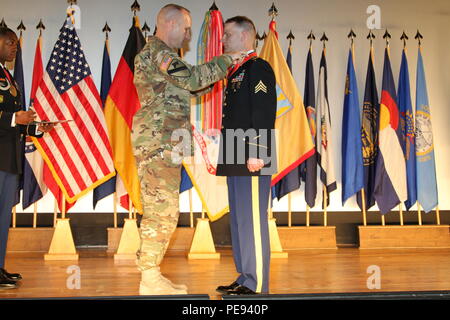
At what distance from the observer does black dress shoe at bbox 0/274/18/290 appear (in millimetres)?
2520

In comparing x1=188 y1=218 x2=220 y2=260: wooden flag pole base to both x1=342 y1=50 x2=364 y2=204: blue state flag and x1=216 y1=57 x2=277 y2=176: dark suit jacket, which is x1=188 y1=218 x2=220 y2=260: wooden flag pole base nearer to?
x1=342 y1=50 x2=364 y2=204: blue state flag

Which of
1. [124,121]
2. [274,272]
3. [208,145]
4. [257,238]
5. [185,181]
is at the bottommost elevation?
[274,272]

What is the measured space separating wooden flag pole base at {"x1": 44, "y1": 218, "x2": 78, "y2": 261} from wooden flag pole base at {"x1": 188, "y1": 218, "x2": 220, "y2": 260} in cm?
99

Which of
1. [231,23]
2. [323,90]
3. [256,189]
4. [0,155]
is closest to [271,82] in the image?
[231,23]

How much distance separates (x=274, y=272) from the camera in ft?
10.3

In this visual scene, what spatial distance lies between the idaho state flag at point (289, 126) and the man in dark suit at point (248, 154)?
1.64 meters

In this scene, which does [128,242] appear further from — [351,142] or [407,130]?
[407,130]

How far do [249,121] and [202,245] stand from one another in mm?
1842

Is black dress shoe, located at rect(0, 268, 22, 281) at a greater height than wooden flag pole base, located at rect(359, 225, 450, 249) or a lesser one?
lesser

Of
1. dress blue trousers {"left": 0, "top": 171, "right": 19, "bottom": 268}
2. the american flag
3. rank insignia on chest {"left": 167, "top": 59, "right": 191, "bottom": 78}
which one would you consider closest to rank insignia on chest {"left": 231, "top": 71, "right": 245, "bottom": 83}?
rank insignia on chest {"left": 167, "top": 59, "right": 191, "bottom": 78}

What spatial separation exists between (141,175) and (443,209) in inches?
151

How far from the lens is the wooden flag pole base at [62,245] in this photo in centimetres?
378

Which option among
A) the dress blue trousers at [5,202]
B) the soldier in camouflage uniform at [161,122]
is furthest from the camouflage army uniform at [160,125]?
the dress blue trousers at [5,202]

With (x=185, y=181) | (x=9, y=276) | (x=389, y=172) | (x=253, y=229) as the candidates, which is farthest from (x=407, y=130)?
(x=9, y=276)
